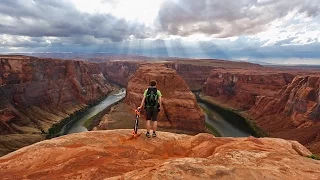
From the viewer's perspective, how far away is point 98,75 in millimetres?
169500

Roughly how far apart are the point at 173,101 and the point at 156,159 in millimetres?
71989

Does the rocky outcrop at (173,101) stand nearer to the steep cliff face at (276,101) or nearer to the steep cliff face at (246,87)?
the steep cliff face at (276,101)

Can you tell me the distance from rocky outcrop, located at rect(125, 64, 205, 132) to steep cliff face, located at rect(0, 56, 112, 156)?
2741 centimetres

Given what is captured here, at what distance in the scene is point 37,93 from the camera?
97938mm

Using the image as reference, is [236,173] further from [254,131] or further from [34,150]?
[254,131]

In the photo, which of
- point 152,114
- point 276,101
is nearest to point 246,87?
point 276,101

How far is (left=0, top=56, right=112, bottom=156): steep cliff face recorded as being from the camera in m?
79.1

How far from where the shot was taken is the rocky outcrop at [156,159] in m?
9.16

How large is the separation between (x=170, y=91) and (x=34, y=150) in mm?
75328

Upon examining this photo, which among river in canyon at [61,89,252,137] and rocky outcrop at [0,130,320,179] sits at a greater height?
rocky outcrop at [0,130,320,179]

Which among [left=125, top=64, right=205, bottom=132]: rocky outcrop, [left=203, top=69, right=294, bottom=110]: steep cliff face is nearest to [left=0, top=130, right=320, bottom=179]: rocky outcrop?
[left=125, top=64, right=205, bottom=132]: rocky outcrop

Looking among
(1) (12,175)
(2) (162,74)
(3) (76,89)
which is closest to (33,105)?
(3) (76,89)

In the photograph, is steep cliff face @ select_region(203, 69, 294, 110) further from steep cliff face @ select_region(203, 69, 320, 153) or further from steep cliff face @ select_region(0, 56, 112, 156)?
steep cliff face @ select_region(0, 56, 112, 156)

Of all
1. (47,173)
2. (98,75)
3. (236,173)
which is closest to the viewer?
(236,173)
